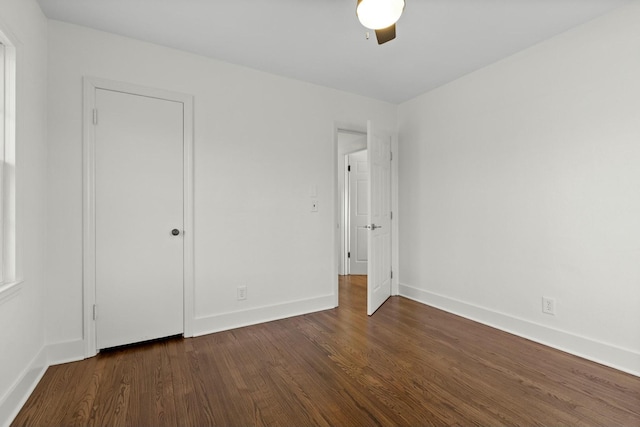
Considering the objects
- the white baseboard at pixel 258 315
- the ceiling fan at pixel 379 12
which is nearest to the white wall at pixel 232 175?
the white baseboard at pixel 258 315

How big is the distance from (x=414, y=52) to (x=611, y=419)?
9.32ft

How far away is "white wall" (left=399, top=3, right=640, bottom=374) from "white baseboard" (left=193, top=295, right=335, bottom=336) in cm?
131

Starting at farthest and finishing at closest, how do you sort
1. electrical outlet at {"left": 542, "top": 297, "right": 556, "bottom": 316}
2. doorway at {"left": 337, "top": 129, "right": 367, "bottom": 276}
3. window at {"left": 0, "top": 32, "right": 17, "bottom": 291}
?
doorway at {"left": 337, "top": 129, "right": 367, "bottom": 276} < electrical outlet at {"left": 542, "top": 297, "right": 556, "bottom": 316} < window at {"left": 0, "top": 32, "right": 17, "bottom": 291}

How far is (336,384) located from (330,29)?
2548mm

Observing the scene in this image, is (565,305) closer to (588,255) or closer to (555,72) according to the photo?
(588,255)

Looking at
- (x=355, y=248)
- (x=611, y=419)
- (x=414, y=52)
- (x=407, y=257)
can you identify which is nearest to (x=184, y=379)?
(x=611, y=419)

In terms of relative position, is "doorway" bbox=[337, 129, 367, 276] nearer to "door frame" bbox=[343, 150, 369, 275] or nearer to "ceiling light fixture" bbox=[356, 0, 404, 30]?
"door frame" bbox=[343, 150, 369, 275]

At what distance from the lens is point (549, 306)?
8.45 feet

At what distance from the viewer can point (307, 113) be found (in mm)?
3355

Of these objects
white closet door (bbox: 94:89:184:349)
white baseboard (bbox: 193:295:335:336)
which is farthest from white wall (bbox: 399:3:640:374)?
white closet door (bbox: 94:89:184:349)

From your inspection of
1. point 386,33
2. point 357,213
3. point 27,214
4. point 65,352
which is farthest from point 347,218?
point 27,214

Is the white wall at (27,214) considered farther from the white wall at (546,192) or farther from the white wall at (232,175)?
the white wall at (546,192)

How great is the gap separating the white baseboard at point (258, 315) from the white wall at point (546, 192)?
4.28 feet

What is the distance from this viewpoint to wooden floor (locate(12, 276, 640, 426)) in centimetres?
167
